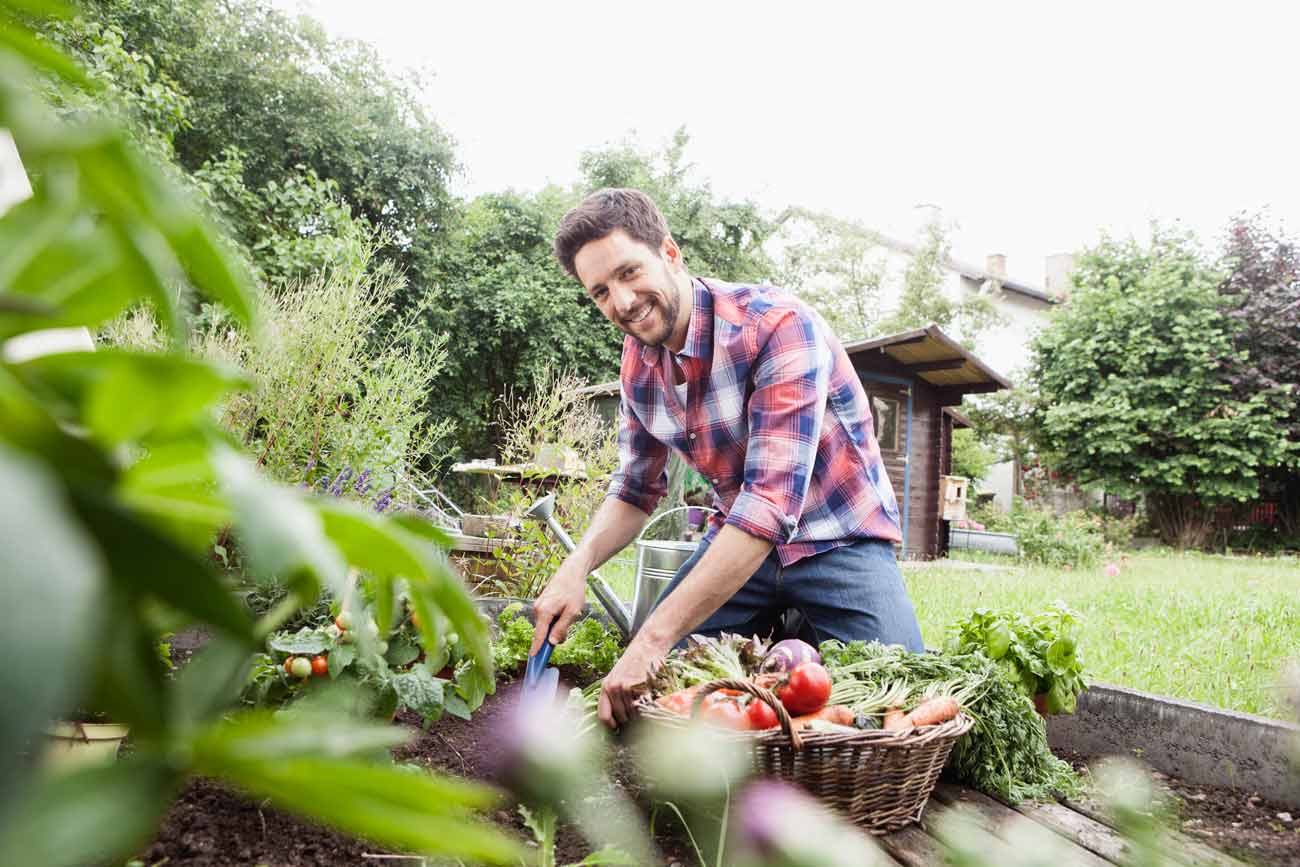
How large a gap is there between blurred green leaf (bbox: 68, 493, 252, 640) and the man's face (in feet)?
7.48

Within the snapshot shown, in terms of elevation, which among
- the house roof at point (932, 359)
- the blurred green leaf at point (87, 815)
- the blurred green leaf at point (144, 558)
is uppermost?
the house roof at point (932, 359)

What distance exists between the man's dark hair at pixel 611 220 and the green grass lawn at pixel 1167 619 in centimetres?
158

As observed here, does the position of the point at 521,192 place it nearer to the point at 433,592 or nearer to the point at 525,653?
the point at 525,653

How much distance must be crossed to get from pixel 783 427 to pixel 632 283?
25.3 inches

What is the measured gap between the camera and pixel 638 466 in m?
2.91

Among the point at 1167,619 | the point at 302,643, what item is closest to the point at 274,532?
the point at 302,643

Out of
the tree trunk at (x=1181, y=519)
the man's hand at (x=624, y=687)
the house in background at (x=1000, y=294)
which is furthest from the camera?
the house in background at (x=1000, y=294)

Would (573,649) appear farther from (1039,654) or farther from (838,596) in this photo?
(1039,654)

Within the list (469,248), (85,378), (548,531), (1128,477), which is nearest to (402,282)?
(548,531)

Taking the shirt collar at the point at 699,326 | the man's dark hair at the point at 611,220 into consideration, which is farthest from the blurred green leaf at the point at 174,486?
the shirt collar at the point at 699,326

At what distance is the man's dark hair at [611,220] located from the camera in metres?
2.40

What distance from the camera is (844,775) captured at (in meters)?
1.48

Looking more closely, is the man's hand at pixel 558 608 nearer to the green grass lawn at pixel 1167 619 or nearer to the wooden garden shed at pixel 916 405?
the green grass lawn at pixel 1167 619

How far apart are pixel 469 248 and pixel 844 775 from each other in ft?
47.4
